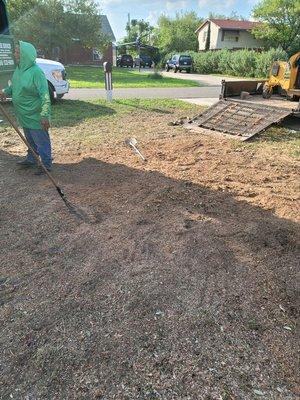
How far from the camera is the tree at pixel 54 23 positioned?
33.0m

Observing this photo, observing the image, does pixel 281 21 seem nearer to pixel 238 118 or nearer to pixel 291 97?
pixel 291 97

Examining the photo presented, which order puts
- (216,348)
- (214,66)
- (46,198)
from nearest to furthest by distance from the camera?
(216,348)
(46,198)
(214,66)

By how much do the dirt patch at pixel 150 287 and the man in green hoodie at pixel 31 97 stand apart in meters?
0.60

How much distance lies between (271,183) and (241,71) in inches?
1100

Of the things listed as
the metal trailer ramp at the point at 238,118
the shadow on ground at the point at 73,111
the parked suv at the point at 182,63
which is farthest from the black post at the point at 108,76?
the parked suv at the point at 182,63

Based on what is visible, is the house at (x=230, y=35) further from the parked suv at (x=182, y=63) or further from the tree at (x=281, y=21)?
the parked suv at (x=182, y=63)

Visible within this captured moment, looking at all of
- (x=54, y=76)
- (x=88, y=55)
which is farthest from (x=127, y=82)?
(x=88, y=55)

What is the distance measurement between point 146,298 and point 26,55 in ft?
11.7

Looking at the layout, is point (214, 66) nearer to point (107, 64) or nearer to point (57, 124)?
point (107, 64)

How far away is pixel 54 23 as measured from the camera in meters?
33.5

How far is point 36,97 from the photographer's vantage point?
15.6 feet

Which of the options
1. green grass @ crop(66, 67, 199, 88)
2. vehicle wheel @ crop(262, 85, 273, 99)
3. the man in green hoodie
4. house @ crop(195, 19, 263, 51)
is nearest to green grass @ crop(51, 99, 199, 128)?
vehicle wheel @ crop(262, 85, 273, 99)

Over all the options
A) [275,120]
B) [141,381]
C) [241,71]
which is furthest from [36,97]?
[241,71]

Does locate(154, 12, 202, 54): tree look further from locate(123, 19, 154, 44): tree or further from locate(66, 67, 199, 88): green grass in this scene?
locate(66, 67, 199, 88): green grass
